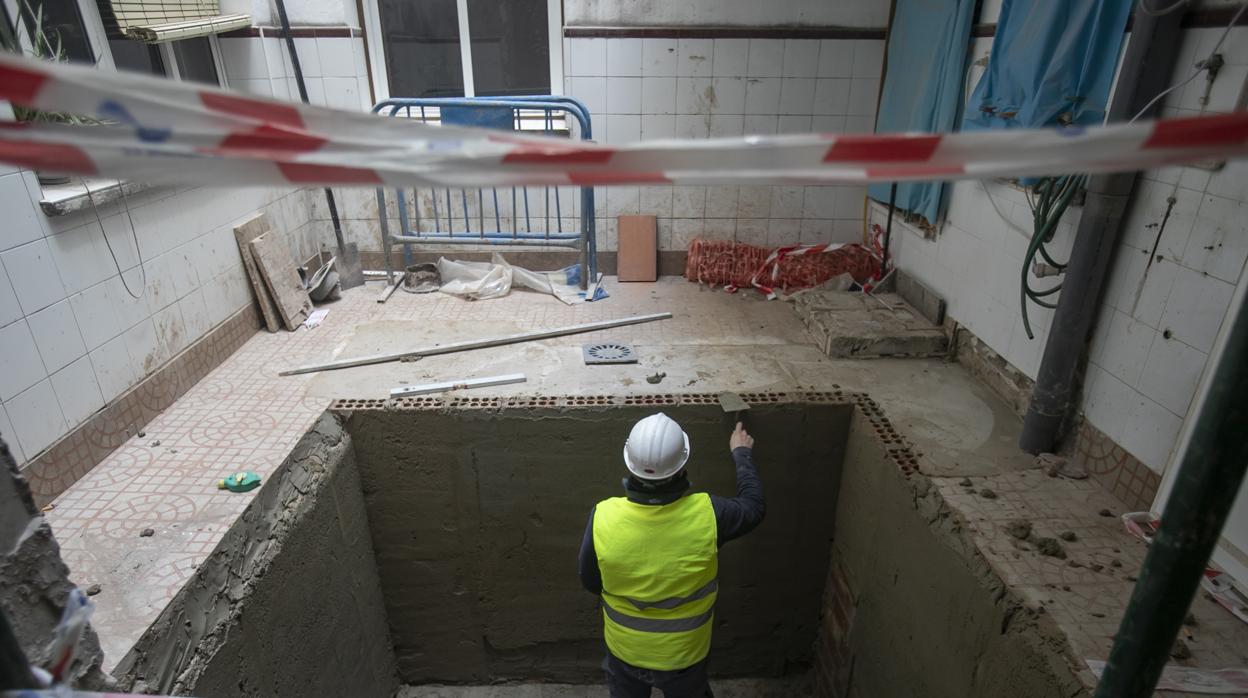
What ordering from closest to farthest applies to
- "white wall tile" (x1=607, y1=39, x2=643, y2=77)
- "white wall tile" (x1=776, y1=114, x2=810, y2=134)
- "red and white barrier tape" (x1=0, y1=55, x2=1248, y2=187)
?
"red and white barrier tape" (x1=0, y1=55, x2=1248, y2=187), "white wall tile" (x1=607, y1=39, x2=643, y2=77), "white wall tile" (x1=776, y1=114, x2=810, y2=134)

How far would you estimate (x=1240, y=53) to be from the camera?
2215mm

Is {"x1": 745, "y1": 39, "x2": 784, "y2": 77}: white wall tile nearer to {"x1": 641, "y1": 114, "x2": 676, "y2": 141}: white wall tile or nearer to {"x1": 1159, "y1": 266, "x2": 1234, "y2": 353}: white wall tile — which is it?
{"x1": 641, "y1": 114, "x2": 676, "y2": 141}: white wall tile

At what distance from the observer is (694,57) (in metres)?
5.02

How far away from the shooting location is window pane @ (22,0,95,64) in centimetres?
309

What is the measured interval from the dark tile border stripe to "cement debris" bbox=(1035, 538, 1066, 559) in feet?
13.3

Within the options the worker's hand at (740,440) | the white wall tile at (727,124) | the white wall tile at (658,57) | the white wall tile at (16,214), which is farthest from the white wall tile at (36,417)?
the white wall tile at (727,124)

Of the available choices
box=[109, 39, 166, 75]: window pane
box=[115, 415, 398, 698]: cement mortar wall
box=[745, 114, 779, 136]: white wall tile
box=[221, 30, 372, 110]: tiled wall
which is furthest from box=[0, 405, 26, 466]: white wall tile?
box=[745, 114, 779, 136]: white wall tile

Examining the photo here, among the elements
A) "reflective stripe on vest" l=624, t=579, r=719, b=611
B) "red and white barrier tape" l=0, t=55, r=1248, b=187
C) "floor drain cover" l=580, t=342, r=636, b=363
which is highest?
"red and white barrier tape" l=0, t=55, r=1248, b=187

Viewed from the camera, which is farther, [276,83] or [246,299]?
[276,83]

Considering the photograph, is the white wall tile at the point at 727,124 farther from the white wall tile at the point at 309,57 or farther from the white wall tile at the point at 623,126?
the white wall tile at the point at 309,57

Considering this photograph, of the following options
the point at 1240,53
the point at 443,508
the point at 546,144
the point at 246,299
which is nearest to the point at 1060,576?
the point at 1240,53

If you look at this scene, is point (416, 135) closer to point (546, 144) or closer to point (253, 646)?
point (546, 144)

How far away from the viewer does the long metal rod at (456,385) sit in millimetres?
3654

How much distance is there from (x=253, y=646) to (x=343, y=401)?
1.32 metres
